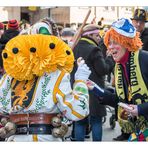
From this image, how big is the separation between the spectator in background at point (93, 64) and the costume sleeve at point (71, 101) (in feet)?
6.70

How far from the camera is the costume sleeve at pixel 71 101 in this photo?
2.34 m

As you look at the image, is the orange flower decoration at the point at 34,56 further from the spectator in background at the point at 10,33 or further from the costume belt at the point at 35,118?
the spectator in background at the point at 10,33

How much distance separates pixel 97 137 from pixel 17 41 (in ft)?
8.46

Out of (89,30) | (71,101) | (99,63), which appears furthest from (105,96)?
(89,30)

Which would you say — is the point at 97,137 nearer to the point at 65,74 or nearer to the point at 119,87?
the point at 119,87

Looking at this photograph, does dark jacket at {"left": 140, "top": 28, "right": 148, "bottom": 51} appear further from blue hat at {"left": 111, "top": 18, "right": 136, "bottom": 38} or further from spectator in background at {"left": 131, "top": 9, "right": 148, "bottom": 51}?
blue hat at {"left": 111, "top": 18, "right": 136, "bottom": 38}

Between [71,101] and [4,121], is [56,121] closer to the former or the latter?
[71,101]

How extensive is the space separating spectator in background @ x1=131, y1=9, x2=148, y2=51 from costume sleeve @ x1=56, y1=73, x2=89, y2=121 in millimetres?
2807

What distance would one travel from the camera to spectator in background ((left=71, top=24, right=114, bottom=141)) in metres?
4.43

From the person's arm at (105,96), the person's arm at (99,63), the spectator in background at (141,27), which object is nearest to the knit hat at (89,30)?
the person's arm at (99,63)

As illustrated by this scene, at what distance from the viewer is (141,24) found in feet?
17.2

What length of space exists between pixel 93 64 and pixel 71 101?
2147mm
